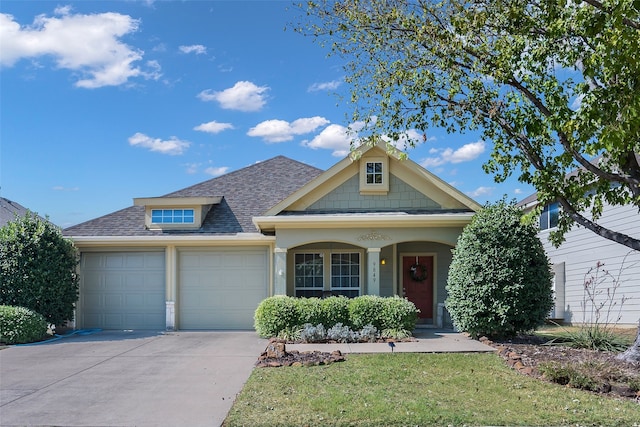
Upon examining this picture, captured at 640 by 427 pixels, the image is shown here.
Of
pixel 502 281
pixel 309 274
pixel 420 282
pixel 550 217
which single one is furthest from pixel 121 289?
pixel 550 217

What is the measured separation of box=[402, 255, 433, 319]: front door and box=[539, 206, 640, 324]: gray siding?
4059 mm

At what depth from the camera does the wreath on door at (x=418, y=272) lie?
1570 cm

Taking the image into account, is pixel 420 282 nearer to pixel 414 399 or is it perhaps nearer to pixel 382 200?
pixel 382 200

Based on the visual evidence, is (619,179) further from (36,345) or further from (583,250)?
(36,345)

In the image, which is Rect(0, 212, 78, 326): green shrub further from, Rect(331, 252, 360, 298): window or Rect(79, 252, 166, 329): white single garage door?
Rect(331, 252, 360, 298): window

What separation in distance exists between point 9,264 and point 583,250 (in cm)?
1671

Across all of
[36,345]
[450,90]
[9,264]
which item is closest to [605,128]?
[450,90]

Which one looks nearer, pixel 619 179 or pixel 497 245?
pixel 619 179

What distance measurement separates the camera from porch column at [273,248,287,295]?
45.8 ft

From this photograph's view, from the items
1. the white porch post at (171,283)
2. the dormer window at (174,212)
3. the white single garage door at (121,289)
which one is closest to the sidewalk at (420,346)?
the white porch post at (171,283)

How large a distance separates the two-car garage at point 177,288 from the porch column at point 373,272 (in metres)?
3.21

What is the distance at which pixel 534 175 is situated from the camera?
31.4ft

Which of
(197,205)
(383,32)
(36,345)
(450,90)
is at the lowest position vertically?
(36,345)

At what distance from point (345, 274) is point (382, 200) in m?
2.59
